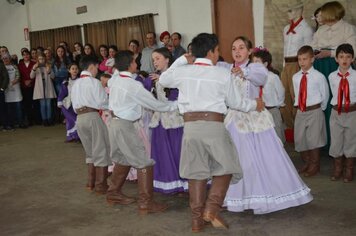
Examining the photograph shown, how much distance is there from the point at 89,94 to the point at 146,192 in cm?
118

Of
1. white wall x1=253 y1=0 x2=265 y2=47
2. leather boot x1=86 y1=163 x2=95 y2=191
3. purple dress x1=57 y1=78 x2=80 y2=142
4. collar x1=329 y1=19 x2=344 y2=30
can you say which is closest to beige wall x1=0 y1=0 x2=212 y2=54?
white wall x1=253 y1=0 x2=265 y2=47

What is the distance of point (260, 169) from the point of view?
11.7 feet

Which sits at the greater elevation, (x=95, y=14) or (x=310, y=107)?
(x=95, y=14)

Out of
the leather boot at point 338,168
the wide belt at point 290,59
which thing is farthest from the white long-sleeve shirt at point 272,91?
the wide belt at point 290,59

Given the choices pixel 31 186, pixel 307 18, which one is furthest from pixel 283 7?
pixel 31 186

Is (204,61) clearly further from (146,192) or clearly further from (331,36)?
(331,36)

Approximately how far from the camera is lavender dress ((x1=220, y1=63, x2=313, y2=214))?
11.7 feet

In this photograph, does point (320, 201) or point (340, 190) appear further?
point (340, 190)

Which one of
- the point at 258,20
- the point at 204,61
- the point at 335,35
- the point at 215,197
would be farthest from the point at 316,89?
the point at 258,20

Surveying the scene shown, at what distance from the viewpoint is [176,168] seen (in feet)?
14.0

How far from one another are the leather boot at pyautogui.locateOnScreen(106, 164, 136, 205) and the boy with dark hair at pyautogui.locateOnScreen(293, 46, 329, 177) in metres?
1.79

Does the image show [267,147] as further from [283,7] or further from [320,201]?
[283,7]

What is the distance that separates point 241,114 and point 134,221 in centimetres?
120

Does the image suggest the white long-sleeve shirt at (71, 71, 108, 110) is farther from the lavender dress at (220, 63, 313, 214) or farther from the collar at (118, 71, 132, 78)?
the lavender dress at (220, 63, 313, 214)
